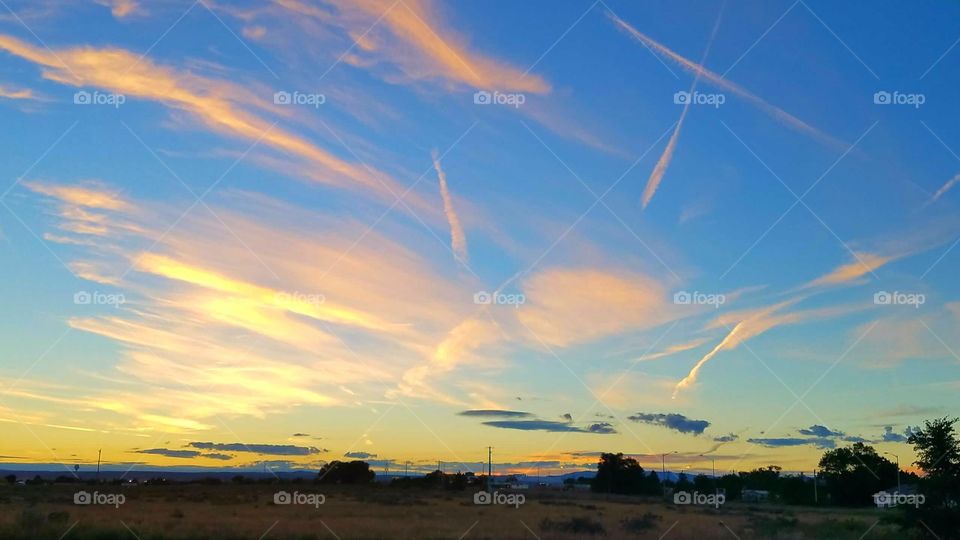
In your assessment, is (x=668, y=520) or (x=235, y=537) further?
(x=668, y=520)

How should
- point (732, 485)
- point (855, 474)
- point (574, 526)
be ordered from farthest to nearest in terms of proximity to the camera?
point (732, 485) < point (855, 474) < point (574, 526)

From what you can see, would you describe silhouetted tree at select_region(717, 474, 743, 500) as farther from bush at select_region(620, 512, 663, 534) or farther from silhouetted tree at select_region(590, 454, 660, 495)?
bush at select_region(620, 512, 663, 534)

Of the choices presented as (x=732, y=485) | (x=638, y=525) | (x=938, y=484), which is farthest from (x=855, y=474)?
(x=938, y=484)

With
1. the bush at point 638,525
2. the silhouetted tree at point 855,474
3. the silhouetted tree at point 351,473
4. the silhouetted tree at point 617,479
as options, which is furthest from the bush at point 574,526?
the silhouetted tree at point 351,473

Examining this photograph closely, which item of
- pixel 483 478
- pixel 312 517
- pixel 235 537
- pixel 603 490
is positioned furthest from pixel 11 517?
pixel 483 478

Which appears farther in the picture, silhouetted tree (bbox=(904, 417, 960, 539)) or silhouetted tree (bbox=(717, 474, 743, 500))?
silhouetted tree (bbox=(717, 474, 743, 500))

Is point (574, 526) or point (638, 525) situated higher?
point (574, 526)

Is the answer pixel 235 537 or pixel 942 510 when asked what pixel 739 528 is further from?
pixel 235 537

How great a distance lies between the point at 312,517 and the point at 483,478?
103 metres

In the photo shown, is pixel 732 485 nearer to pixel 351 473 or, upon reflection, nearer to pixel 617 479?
pixel 617 479

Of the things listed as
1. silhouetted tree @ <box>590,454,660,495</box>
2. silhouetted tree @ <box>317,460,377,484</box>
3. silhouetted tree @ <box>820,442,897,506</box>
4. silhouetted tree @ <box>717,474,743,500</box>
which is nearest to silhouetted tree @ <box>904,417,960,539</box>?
silhouetted tree @ <box>820,442,897,506</box>

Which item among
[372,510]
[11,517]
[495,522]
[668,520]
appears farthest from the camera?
[372,510]

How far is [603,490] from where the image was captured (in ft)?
396

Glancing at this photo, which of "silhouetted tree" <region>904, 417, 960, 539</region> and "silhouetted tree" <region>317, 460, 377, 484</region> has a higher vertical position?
"silhouetted tree" <region>904, 417, 960, 539</region>
